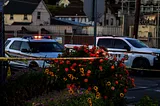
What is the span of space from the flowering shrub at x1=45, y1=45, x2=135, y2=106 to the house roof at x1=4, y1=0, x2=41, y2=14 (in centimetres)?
6474

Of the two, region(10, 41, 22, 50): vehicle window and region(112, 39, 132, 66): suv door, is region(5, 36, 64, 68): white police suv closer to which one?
region(10, 41, 22, 50): vehicle window

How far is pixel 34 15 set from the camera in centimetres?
6994

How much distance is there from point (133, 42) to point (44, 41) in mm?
5574

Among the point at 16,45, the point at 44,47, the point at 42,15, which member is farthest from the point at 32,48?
the point at 42,15

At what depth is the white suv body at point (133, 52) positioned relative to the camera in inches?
747

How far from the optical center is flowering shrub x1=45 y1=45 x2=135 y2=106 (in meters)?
6.25

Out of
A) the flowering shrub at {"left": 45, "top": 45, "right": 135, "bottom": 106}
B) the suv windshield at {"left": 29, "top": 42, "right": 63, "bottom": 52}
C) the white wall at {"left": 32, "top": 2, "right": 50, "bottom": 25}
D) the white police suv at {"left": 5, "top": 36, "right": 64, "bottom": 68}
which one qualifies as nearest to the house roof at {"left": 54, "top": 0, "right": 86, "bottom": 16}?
the white wall at {"left": 32, "top": 2, "right": 50, "bottom": 25}

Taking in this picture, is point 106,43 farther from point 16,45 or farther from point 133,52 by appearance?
point 16,45

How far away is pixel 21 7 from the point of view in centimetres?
7306

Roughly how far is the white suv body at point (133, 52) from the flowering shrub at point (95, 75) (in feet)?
41.1

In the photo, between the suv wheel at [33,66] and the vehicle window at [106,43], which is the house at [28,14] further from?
the suv wheel at [33,66]

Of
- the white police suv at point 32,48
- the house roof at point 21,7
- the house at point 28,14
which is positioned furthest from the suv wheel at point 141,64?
the house roof at point 21,7

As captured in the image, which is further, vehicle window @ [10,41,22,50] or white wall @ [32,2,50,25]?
white wall @ [32,2,50,25]

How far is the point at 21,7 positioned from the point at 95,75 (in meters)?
68.2
